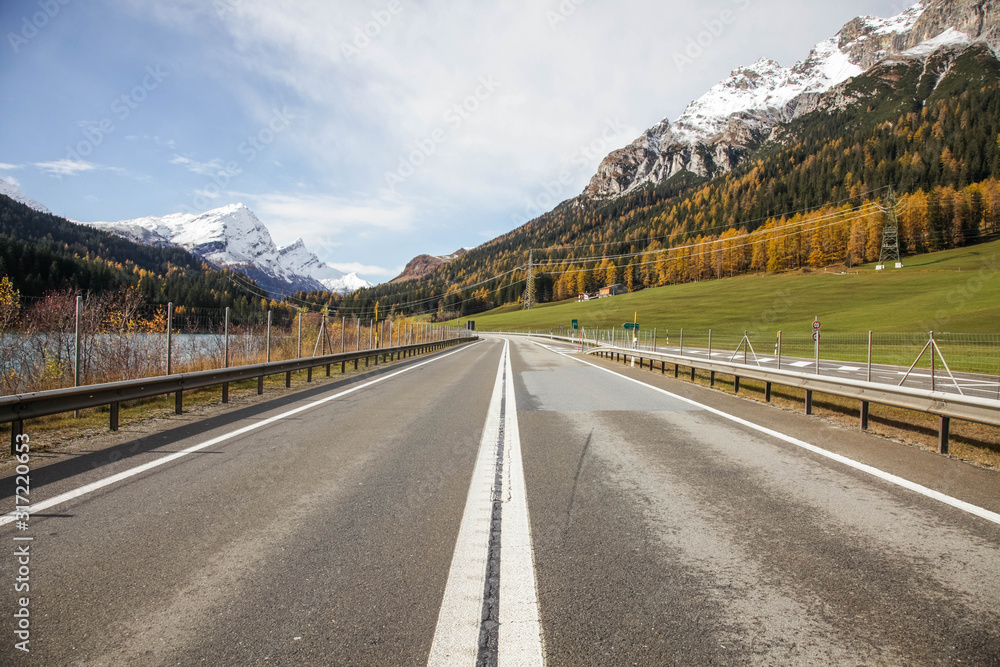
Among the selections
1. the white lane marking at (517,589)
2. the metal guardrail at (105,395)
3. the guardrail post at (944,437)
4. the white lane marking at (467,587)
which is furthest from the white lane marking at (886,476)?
the metal guardrail at (105,395)

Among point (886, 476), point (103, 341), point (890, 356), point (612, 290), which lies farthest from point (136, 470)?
point (612, 290)

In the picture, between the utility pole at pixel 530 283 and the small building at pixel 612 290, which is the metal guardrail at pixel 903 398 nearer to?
the utility pole at pixel 530 283

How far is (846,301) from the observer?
6550 cm

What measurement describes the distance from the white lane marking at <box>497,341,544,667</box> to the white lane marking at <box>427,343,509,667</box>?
0.12 metres

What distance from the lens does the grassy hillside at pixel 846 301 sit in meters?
46.0

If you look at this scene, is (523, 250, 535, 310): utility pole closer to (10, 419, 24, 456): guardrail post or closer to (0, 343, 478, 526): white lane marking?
(0, 343, 478, 526): white lane marking

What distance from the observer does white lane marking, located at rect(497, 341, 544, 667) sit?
211cm

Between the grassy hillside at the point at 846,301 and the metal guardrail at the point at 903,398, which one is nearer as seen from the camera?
the metal guardrail at the point at 903,398

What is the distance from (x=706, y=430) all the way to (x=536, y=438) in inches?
107

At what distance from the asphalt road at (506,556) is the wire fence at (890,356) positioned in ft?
29.8

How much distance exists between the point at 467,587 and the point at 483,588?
0.09 metres

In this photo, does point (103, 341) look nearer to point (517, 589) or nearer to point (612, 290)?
point (517, 589)

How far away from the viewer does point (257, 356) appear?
17.6 m

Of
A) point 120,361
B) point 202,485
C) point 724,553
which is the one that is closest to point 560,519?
point 724,553
